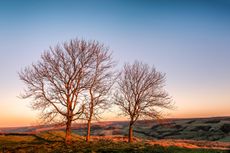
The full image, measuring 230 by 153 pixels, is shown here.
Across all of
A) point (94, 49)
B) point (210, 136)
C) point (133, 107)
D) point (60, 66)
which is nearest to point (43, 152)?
point (60, 66)

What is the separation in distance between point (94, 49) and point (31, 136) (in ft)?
42.4

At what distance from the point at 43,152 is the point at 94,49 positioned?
16.2 meters

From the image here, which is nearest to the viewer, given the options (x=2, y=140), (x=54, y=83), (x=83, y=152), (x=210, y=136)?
(x=83, y=152)

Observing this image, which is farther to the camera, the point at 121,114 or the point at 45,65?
the point at 121,114

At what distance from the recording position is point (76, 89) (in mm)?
35625

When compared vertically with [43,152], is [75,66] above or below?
above

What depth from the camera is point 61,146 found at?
95.3ft

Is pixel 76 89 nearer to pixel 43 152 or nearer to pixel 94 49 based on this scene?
pixel 94 49

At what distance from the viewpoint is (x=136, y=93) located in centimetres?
4894

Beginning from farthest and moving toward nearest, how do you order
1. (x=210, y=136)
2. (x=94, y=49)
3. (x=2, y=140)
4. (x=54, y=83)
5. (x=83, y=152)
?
(x=210, y=136) < (x=94, y=49) < (x=54, y=83) < (x=2, y=140) < (x=83, y=152)

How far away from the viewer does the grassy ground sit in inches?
1035

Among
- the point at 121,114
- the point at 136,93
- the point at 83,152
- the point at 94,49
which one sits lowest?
the point at 83,152

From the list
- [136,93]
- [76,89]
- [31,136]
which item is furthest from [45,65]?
[136,93]

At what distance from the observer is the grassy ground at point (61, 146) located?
1035 inches
